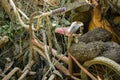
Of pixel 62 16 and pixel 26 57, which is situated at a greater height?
pixel 62 16

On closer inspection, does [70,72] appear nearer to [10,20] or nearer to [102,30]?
[102,30]

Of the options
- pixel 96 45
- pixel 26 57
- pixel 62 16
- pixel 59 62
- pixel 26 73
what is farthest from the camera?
pixel 62 16

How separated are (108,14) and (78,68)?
34.8 inches

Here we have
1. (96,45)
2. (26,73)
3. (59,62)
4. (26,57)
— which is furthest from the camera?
(26,57)

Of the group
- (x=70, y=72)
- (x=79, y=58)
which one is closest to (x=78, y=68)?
(x=70, y=72)

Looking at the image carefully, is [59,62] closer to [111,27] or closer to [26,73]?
[26,73]

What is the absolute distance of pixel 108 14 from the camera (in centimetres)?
360

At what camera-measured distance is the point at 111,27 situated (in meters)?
3.58

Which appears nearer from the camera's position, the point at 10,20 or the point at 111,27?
the point at 111,27

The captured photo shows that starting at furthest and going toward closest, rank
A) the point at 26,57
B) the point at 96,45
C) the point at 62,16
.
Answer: the point at 62,16 < the point at 26,57 < the point at 96,45

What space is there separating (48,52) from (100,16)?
962 millimetres

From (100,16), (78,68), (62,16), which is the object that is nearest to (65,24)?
(62,16)

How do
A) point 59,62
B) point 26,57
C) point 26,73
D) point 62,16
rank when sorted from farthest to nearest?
point 62,16 < point 26,57 < point 59,62 < point 26,73

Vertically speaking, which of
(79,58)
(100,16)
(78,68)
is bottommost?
(78,68)
